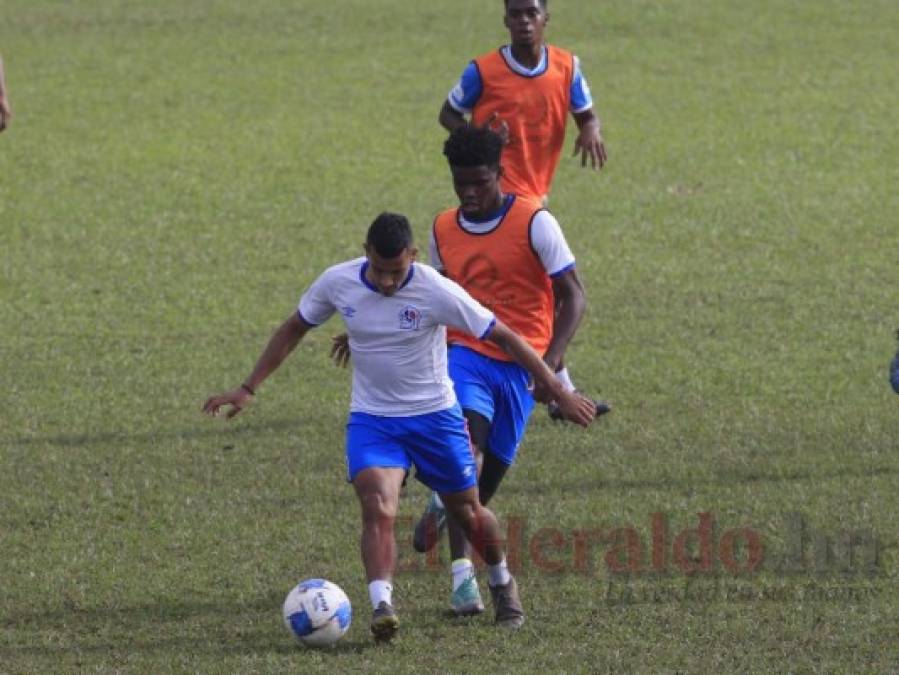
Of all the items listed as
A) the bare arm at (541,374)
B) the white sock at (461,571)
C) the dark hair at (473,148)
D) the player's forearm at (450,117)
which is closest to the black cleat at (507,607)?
the white sock at (461,571)

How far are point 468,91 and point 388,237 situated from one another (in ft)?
12.7

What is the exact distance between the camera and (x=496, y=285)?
9547 mm

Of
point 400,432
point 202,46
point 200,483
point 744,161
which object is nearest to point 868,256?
point 744,161

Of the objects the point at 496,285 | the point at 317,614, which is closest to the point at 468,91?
the point at 496,285

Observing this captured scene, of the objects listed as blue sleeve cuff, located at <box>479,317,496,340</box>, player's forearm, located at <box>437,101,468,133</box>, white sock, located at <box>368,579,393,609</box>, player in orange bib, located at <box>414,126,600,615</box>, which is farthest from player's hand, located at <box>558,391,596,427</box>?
player's forearm, located at <box>437,101,468,133</box>

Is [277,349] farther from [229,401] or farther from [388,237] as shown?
[388,237]

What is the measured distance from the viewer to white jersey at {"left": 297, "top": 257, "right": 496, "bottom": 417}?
8711mm

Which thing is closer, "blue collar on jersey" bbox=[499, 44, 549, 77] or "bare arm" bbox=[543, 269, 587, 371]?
"bare arm" bbox=[543, 269, 587, 371]

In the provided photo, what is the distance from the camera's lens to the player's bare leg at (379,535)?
8555mm

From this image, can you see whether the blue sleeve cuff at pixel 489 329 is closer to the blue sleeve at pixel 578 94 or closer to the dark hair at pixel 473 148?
the dark hair at pixel 473 148

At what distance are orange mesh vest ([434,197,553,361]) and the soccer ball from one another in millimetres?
1525

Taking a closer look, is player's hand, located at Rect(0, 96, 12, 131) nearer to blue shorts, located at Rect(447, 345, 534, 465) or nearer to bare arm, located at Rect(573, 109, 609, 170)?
bare arm, located at Rect(573, 109, 609, 170)

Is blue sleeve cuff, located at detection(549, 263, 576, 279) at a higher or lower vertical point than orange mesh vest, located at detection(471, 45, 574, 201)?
lower

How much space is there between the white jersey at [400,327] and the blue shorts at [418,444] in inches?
1.8
